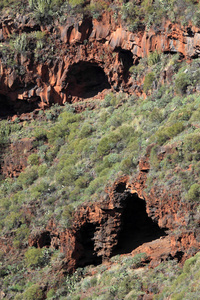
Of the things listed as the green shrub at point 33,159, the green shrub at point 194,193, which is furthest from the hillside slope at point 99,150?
the green shrub at point 33,159

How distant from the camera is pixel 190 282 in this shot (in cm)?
4031

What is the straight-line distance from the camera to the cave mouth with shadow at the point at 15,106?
65750mm

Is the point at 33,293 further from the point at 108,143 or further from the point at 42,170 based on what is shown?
the point at 42,170

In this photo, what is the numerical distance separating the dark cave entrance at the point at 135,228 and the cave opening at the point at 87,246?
1.58 meters

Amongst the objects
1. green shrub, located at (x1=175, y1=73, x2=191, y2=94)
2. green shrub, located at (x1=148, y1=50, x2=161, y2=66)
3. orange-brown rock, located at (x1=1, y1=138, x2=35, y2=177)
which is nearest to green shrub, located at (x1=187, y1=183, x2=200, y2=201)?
green shrub, located at (x1=175, y1=73, x2=191, y2=94)

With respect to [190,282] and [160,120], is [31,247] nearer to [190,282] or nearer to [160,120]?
[160,120]

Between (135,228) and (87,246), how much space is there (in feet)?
11.0

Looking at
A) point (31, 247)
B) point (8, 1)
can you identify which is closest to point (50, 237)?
point (31, 247)

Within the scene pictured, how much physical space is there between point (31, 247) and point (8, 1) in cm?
2352

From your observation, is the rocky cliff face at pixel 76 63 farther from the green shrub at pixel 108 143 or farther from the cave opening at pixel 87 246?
the cave opening at pixel 87 246

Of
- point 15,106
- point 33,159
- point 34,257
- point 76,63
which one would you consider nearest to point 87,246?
point 34,257

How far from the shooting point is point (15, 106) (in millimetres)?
66312

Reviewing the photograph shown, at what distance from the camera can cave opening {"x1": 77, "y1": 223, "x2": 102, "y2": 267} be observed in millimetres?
51125

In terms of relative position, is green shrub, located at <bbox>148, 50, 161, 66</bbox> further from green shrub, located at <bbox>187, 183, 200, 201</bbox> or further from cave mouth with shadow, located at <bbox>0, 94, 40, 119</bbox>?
green shrub, located at <bbox>187, 183, 200, 201</bbox>
